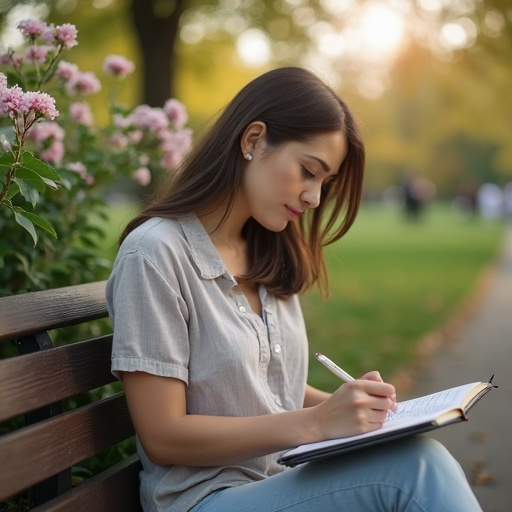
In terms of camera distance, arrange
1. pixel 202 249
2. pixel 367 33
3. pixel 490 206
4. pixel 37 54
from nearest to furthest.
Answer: pixel 202 249 → pixel 37 54 → pixel 367 33 → pixel 490 206

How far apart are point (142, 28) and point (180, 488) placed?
10.2 m

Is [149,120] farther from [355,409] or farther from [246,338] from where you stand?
[355,409]

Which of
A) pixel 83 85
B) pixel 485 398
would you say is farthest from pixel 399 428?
pixel 485 398

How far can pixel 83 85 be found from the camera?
3586mm

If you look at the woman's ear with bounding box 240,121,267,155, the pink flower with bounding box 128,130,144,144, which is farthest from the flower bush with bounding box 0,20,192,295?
the woman's ear with bounding box 240,121,267,155

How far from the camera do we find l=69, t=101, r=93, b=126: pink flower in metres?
3.76

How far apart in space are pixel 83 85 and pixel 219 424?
1.80 meters

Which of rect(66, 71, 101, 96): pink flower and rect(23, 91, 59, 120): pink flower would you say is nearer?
rect(23, 91, 59, 120): pink flower

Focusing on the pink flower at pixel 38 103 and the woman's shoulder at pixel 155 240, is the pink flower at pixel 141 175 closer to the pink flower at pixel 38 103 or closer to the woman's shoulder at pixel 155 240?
the woman's shoulder at pixel 155 240

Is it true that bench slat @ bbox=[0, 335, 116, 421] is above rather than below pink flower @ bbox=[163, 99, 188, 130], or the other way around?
below

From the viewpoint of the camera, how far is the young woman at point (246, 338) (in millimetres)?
2139

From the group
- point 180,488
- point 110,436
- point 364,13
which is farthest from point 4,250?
point 364,13

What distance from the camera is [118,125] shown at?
12.6ft

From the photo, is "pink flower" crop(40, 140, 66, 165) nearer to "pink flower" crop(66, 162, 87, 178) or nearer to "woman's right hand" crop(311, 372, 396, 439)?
"pink flower" crop(66, 162, 87, 178)
